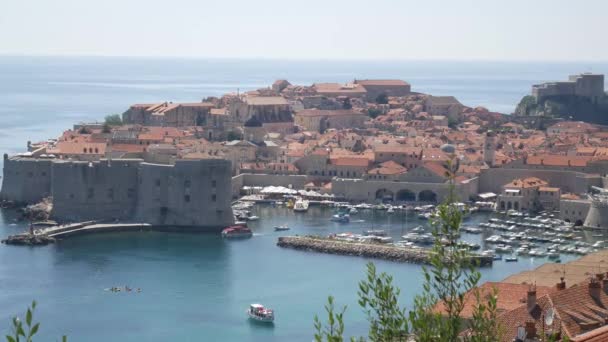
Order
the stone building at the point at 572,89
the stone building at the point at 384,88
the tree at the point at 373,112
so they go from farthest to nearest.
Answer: the stone building at the point at 384,88
the stone building at the point at 572,89
the tree at the point at 373,112

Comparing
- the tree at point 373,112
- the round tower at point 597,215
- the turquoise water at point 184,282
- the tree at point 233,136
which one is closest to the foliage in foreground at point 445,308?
the turquoise water at point 184,282

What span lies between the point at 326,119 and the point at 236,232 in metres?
23.9

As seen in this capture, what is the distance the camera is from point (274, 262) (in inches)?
1211

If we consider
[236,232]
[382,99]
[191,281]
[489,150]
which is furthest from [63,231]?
[382,99]

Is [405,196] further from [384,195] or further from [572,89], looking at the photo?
[572,89]

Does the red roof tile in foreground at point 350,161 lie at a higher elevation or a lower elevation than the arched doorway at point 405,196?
higher

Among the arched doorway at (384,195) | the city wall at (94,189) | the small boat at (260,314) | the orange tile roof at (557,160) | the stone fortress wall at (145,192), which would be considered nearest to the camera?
the small boat at (260,314)

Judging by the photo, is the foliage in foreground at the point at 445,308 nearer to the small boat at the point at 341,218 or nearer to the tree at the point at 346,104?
the small boat at the point at 341,218

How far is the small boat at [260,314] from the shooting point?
24047 mm

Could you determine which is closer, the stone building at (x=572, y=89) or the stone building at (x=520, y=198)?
the stone building at (x=520, y=198)

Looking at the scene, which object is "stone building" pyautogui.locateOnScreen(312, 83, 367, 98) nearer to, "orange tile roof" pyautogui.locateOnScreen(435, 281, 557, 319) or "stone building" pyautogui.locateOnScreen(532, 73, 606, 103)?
"stone building" pyautogui.locateOnScreen(532, 73, 606, 103)

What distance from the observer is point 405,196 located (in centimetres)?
4122

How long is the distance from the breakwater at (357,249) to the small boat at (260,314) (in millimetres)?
6280

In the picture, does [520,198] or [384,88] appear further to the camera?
[384,88]
